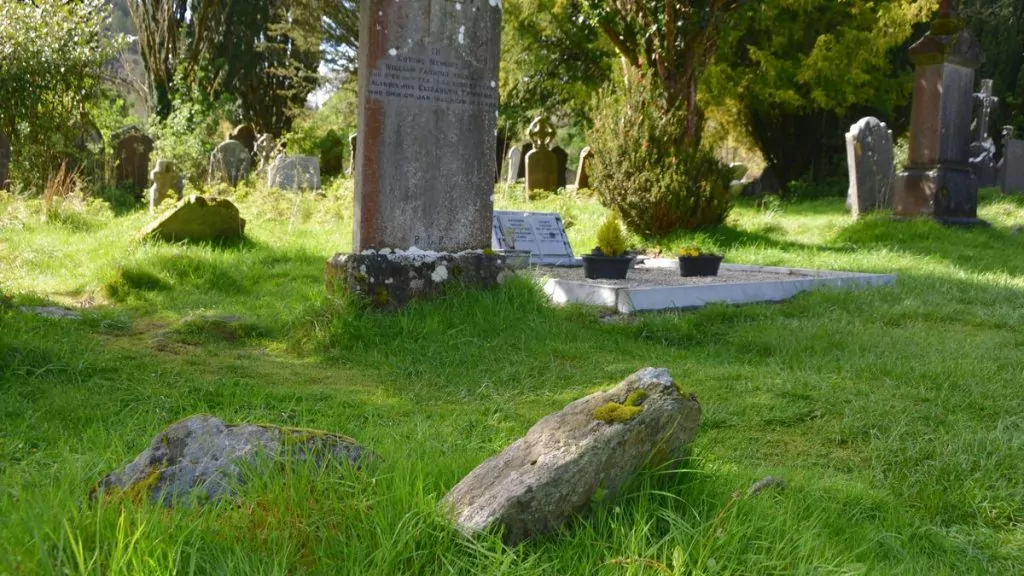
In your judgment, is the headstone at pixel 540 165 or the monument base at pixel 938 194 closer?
the monument base at pixel 938 194

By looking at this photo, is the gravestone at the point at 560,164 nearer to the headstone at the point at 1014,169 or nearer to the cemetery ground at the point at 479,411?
the headstone at the point at 1014,169

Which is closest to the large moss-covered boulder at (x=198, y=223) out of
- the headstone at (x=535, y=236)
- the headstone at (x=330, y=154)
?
the headstone at (x=535, y=236)

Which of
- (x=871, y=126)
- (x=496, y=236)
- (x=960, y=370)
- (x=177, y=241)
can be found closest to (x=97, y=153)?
(x=177, y=241)

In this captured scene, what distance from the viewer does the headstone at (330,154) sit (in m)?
24.1

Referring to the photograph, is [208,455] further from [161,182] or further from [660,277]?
[161,182]

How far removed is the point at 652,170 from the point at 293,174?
868cm

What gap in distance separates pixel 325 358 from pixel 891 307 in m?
4.24

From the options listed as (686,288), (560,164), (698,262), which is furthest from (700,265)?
(560,164)

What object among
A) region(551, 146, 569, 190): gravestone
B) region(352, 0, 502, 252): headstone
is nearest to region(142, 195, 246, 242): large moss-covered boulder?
region(352, 0, 502, 252): headstone

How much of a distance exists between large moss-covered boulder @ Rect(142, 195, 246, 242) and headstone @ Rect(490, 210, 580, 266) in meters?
2.98

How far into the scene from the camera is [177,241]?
9.60 meters

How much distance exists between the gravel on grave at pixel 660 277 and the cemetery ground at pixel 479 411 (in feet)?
3.06

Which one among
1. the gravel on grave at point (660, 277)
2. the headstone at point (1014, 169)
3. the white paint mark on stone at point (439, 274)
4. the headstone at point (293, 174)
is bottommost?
the gravel on grave at point (660, 277)

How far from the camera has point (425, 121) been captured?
21.8 ft
